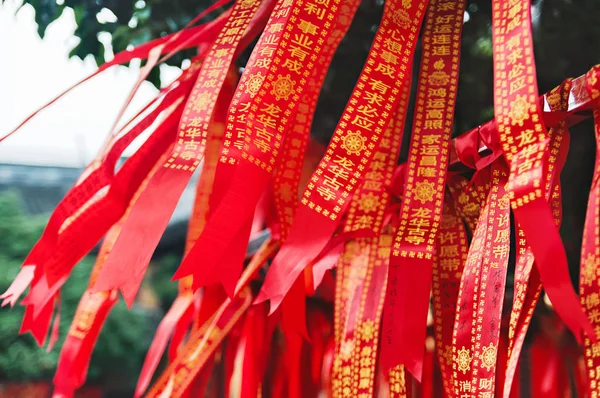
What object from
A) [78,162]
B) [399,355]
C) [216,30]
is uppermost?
[78,162]

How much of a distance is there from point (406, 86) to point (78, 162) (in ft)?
10.4

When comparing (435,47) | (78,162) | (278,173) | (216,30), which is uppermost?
(78,162)

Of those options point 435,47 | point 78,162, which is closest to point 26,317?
point 435,47

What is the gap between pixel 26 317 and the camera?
0.87 metres

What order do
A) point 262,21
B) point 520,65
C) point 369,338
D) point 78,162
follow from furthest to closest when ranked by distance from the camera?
point 78,162, point 262,21, point 369,338, point 520,65

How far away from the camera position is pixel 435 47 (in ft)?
2.64

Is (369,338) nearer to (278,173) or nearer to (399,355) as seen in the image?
(399,355)

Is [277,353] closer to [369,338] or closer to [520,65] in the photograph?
[369,338]

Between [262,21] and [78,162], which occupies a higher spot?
[78,162]

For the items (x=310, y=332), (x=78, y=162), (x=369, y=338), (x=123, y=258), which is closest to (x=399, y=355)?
(x=369, y=338)

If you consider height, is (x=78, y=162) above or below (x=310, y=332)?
above

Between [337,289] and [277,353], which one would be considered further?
[277,353]

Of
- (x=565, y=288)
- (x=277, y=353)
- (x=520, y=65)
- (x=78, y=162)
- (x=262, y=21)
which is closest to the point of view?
(x=565, y=288)

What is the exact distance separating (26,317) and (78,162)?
295cm
